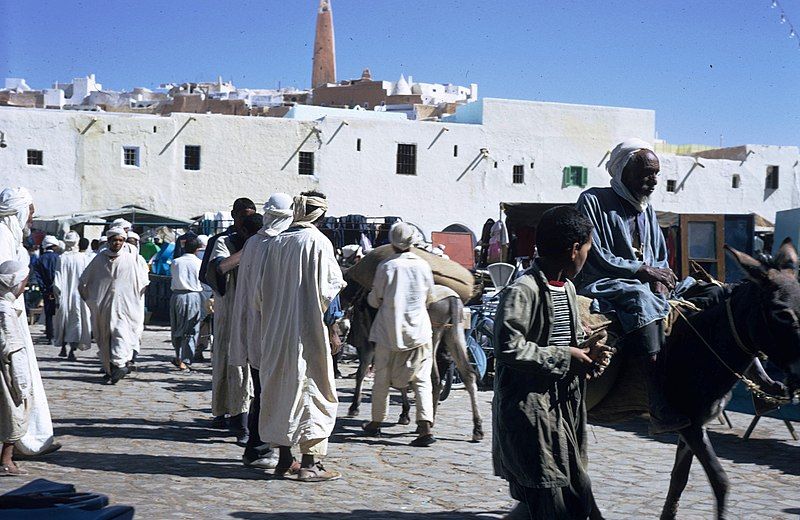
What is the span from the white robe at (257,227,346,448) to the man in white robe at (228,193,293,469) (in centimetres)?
28

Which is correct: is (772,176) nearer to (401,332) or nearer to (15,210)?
(401,332)

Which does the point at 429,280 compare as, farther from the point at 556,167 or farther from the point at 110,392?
the point at 556,167

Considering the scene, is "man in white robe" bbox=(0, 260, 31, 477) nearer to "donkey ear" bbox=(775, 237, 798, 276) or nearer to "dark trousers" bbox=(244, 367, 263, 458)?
"dark trousers" bbox=(244, 367, 263, 458)

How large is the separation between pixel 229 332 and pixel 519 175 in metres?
36.3

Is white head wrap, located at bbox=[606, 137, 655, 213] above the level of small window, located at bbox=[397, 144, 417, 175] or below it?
below

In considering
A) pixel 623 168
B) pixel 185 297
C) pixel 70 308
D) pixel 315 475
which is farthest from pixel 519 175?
pixel 623 168

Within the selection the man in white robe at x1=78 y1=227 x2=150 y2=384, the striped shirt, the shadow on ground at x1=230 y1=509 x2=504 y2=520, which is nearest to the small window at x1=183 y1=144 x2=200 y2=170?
the man in white robe at x1=78 y1=227 x2=150 y2=384

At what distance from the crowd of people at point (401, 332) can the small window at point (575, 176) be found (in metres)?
33.5

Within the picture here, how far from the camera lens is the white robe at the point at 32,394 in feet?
23.9

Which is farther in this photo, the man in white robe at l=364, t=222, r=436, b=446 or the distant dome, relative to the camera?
the distant dome

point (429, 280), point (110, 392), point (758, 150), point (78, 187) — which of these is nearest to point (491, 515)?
point (429, 280)

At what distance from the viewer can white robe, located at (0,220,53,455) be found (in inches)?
287

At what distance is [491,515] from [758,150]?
44503 millimetres

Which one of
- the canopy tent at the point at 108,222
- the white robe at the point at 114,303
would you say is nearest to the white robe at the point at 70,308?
the white robe at the point at 114,303
